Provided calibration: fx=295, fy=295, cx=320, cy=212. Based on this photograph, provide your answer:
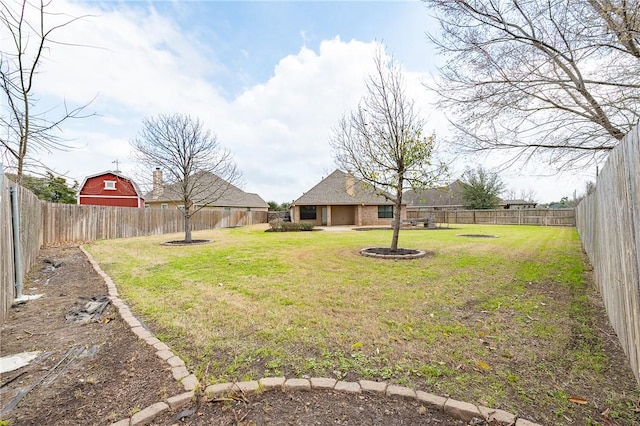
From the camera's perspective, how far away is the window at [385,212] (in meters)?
27.3

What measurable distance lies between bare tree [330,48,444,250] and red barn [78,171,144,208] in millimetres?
21539

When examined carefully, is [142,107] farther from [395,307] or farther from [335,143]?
[395,307]

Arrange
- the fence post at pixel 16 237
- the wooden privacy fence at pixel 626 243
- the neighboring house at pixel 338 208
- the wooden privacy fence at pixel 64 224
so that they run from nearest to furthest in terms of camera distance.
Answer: the wooden privacy fence at pixel 626 243 → the wooden privacy fence at pixel 64 224 → the fence post at pixel 16 237 → the neighboring house at pixel 338 208

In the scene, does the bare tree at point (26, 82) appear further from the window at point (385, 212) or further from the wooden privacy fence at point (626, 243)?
the window at point (385, 212)

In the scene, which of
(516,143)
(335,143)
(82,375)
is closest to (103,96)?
(82,375)

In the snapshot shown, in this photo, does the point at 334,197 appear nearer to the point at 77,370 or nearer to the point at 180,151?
the point at 180,151

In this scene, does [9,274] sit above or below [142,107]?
below

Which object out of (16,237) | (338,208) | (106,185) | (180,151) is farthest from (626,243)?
(106,185)

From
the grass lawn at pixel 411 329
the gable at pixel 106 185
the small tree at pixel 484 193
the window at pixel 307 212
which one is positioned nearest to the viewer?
the grass lawn at pixel 411 329

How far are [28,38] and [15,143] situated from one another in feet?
7.54

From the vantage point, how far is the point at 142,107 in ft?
40.4

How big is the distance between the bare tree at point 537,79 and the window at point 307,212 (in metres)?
21.0

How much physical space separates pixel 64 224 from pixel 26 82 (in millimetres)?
9048

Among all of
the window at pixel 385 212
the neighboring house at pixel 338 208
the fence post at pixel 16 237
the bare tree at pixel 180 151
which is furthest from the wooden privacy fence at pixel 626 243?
the window at pixel 385 212
